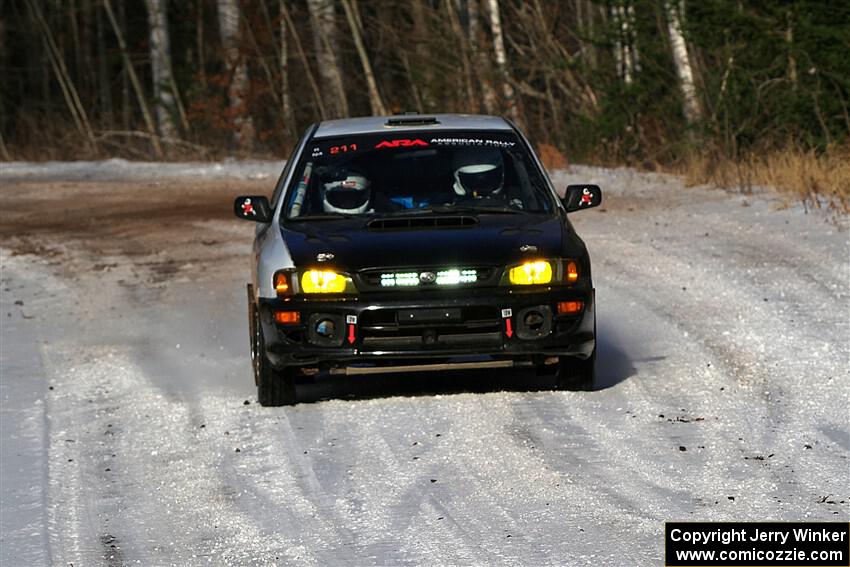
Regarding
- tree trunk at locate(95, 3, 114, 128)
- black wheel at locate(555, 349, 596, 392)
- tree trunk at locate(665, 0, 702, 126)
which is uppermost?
black wheel at locate(555, 349, 596, 392)

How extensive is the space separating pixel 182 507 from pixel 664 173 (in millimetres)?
17447

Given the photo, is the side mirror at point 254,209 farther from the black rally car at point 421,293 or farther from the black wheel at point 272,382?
the black wheel at point 272,382

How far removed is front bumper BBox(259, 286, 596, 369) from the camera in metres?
9.16

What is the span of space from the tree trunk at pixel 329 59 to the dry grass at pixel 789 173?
40.1 feet

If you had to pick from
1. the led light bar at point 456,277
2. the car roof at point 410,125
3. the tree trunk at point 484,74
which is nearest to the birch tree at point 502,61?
the tree trunk at point 484,74

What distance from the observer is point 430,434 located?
8.67 metres

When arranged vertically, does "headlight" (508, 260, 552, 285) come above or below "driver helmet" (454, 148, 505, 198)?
below

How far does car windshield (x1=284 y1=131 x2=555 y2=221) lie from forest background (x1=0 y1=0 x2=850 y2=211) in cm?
599

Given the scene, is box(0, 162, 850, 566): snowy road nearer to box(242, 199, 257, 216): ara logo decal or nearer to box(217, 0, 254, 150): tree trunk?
box(242, 199, 257, 216): ara logo decal

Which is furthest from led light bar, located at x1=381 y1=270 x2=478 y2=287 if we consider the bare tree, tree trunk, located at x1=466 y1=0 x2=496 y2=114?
tree trunk, located at x1=466 y1=0 x2=496 y2=114

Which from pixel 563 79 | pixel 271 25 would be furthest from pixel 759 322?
pixel 271 25

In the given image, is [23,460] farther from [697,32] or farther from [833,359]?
[697,32]

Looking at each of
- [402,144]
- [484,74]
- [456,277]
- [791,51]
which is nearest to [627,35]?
[791,51]

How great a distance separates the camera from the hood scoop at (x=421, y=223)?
31.8 feet
